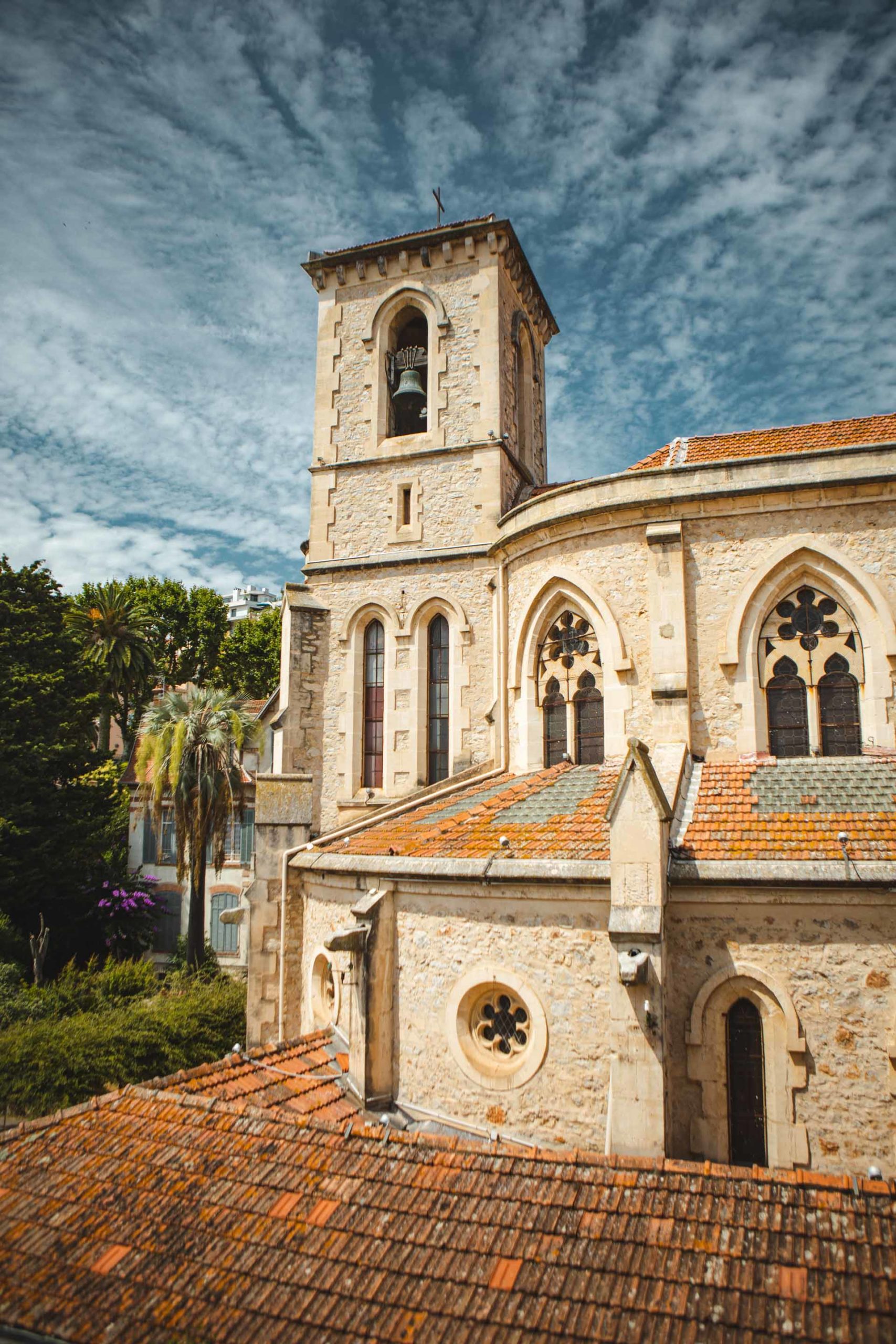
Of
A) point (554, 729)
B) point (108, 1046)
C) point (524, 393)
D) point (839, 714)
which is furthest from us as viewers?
point (524, 393)

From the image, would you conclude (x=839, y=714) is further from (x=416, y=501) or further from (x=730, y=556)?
(x=416, y=501)

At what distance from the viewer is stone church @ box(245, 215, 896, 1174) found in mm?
8891

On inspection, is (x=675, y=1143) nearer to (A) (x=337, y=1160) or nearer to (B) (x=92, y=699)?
(A) (x=337, y=1160)

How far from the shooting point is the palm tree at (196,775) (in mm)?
24766

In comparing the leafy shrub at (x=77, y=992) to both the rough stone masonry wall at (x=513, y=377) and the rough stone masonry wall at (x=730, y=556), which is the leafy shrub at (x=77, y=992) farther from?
the rough stone masonry wall at (x=513, y=377)

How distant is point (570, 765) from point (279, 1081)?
6294 mm

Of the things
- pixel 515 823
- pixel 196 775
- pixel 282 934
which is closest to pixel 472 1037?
pixel 515 823

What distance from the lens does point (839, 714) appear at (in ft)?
39.1

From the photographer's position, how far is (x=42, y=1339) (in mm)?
5031

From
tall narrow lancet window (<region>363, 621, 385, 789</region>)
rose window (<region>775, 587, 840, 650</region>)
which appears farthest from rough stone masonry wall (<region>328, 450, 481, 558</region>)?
rose window (<region>775, 587, 840, 650</region>)

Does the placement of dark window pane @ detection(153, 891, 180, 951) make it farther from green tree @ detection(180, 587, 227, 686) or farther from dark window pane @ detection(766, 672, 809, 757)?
dark window pane @ detection(766, 672, 809, 757)

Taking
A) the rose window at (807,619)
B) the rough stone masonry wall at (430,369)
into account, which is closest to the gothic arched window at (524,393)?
the rough stone masonry wall at (430,369)

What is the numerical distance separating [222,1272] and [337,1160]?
47.0 inches

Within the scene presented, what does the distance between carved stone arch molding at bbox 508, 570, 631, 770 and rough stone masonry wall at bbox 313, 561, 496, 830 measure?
1567 millimetres
